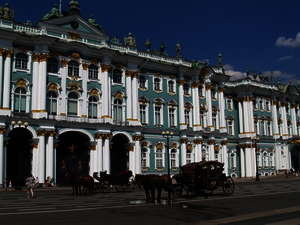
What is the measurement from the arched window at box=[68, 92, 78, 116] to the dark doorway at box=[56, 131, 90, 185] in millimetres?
2159

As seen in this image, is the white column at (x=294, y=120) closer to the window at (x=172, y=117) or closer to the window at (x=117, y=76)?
the window at (x=172, y=117)

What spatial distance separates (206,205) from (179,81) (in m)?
34.8

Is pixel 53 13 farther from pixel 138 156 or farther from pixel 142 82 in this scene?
pixel 138 156

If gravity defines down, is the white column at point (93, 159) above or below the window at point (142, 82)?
below

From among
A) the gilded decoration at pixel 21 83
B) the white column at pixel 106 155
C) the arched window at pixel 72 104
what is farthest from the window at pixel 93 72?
the gilded decoration at pixel 21 83

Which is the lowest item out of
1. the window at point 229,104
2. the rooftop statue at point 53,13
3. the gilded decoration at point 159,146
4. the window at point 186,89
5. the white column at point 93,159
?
the white column at point 93,159

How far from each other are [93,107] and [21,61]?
913cm

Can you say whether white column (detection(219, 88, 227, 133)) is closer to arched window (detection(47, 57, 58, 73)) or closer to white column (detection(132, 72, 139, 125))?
white column (detection(132, 72, 139, 125))

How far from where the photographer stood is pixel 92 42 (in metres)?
45.0

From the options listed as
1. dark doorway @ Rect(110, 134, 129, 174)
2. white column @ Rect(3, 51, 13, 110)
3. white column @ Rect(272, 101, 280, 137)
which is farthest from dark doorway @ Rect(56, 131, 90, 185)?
white column @ Rect(272, 101, 280, 137)

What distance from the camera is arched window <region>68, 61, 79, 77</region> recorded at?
4303cm

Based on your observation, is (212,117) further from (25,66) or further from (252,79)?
(25,66)

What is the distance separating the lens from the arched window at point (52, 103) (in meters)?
40.8

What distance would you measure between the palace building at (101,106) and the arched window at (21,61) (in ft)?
0.34
